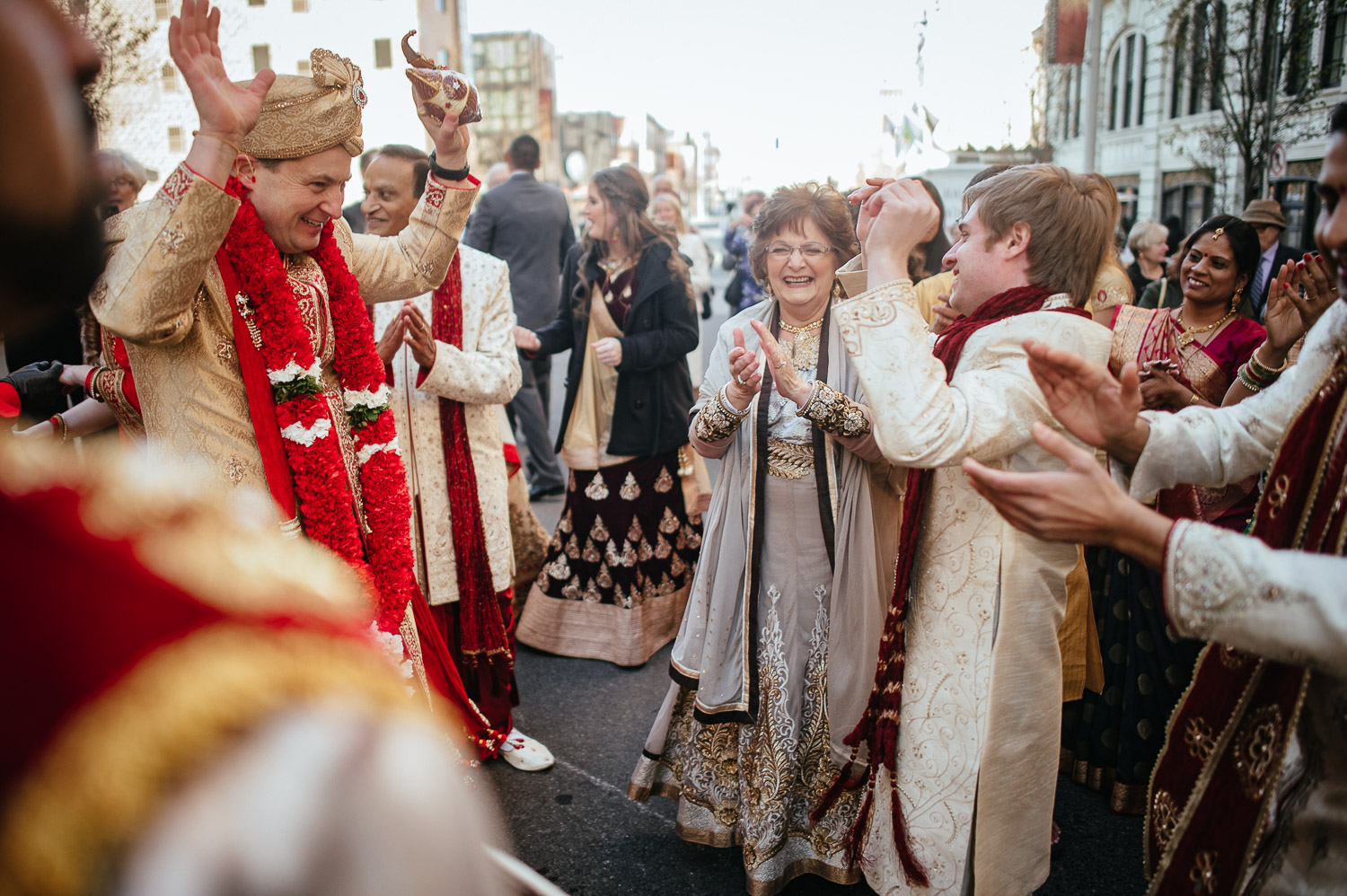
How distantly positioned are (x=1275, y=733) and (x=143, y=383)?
2.27 metres

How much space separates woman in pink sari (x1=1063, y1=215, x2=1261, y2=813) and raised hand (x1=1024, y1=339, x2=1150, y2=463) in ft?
4.95

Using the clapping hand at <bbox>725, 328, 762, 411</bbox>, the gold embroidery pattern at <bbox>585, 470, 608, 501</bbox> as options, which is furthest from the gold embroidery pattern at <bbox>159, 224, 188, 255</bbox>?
the gold embroidery pattern at <bbox>585, 470, 608, 501</bbox>

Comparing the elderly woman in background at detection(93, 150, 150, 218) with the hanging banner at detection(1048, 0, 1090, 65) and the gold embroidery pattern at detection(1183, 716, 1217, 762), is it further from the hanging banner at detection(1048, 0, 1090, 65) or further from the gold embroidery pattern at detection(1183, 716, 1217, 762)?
the hanging banner at detection(1048, 0, 1090, 65)

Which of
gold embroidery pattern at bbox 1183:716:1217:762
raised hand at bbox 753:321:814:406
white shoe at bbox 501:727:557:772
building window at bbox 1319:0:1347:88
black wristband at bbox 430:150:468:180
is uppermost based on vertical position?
building window at bbox 1319:0:1347:88

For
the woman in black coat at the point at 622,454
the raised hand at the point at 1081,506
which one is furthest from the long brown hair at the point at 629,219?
the raised hand at the point at 1081,506

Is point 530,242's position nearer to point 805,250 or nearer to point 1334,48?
point 805,250

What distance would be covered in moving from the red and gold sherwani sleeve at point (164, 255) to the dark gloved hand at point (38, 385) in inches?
68.7

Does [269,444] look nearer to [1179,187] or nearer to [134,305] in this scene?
[134,305]

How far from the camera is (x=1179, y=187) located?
20203mm

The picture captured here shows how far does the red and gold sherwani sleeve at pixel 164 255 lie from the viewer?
1659mm

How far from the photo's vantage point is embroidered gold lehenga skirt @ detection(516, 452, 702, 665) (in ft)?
14.0

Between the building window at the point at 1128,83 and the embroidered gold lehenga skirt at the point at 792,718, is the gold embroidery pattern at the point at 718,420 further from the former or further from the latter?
the building window at the point at 1128,83

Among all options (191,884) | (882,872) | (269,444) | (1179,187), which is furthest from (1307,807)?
(1179,187)

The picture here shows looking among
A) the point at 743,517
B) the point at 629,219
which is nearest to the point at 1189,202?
the point at 629,219
